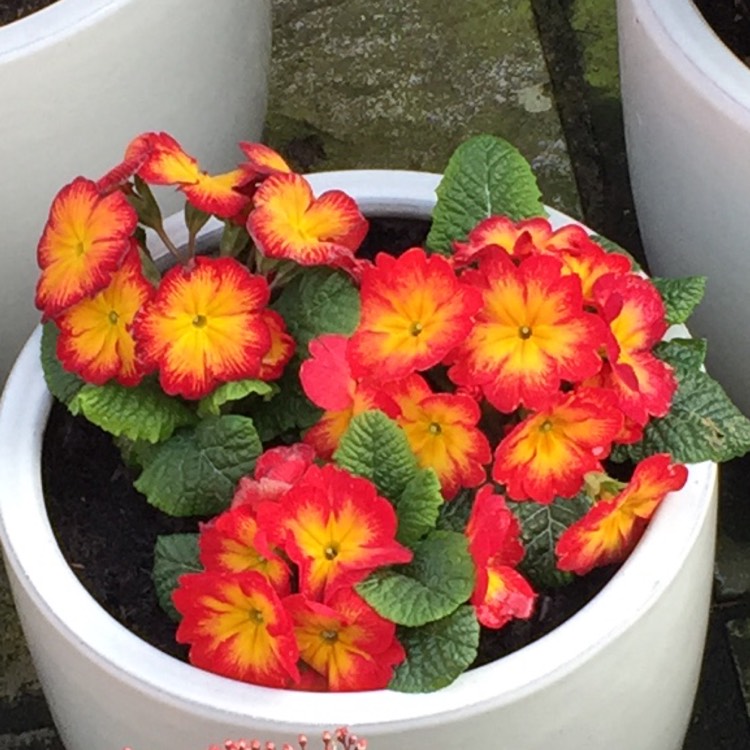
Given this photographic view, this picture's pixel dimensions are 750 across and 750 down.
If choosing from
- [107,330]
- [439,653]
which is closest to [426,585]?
[439,653]

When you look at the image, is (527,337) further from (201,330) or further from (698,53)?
(698,53)

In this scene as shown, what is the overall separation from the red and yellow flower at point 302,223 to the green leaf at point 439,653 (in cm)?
24

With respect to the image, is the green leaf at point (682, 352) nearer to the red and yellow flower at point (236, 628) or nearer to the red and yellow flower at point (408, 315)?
the red and yellow flower at point (408, 315)

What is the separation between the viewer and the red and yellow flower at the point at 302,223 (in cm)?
97

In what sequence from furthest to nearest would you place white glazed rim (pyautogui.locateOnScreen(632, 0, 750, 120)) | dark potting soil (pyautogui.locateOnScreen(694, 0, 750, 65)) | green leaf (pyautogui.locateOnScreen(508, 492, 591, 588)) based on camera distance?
dark potting soil (pyautogui.locateOnScreen(694, 0, 750, 65)), white glazed rim (pyautogui.locateOnScreen(632, 0, 750, 120)), green leaf (pyautogui.locateOnScreen(508, 492, 591, 588))

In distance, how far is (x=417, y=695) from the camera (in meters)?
0.89

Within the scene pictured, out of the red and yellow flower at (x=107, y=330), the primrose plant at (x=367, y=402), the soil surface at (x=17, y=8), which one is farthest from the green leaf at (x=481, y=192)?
the soil surface at (x=17, y=8)

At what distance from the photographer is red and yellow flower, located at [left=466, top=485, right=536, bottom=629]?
0.90m

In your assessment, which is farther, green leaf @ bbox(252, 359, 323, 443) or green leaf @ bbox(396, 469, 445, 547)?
green leaf @ bbox(252, 359, 323, 443)

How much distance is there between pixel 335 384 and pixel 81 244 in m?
0.19

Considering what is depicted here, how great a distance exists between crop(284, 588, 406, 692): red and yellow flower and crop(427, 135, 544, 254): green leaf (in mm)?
283

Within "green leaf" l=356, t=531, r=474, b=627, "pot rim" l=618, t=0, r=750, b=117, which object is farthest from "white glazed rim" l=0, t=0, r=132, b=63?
"green leaf" l=356, t=531, r=474, b=627

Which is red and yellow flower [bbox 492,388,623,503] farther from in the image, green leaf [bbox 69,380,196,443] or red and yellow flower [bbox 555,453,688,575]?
green leaf [bbox 69,380,196,443]

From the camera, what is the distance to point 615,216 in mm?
1725
